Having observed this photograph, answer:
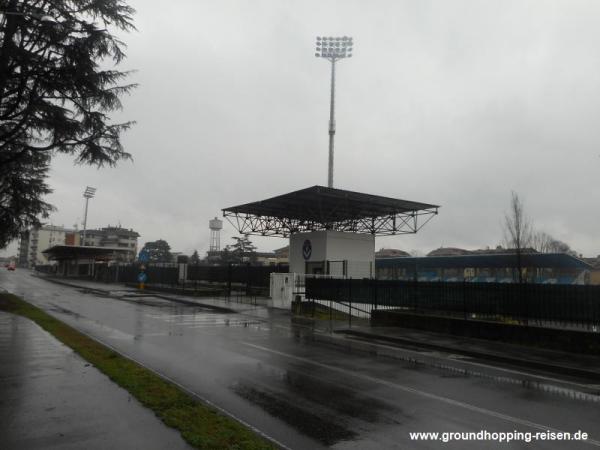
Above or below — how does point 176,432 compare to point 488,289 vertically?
below

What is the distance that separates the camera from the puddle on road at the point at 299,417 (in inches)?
221

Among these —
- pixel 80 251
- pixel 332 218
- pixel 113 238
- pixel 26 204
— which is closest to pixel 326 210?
pixel 332 218

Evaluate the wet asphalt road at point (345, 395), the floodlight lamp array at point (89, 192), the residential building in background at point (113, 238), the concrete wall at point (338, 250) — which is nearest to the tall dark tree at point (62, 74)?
the wet asphalt road at point (345, 395)

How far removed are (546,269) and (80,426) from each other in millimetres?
39599

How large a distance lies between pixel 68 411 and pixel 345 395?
398cm

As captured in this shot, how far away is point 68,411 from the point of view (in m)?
6.04

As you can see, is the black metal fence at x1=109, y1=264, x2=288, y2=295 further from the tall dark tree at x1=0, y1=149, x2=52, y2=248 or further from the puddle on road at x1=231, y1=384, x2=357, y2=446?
the puddle on road at x1=231, y1=384, x2=357, y2=446

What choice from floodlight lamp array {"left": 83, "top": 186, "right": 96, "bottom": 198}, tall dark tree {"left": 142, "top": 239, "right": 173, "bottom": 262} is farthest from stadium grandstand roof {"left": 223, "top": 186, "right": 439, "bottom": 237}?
tall dark tree {"left": 142, "top": 239, "right": 173, "bottom": 262}

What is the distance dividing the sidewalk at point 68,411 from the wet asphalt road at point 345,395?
3.97ft

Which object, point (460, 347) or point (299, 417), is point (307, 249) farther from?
point (299, 417)

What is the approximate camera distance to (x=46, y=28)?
12305 millimetres

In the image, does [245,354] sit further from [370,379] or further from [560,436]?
[560,436]

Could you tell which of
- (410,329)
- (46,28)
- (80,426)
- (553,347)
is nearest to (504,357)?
(553,347)

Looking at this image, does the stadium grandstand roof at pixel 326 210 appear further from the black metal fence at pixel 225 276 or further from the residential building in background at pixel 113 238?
the residential building in background at pixel 113 238
